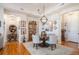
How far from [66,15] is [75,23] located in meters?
0.29

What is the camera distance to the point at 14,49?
2.95 m

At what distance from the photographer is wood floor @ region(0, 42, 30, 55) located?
2.92 metres

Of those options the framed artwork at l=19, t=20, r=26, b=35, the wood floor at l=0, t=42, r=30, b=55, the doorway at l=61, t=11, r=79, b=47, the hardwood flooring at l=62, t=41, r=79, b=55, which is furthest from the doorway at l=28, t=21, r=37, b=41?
the hardwood flooring at l=62, t=41, r=79, b=55

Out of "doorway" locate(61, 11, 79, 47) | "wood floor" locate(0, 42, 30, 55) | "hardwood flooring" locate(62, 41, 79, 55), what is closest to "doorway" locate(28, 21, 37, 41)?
"wood floor" locate(0, 42, 30, 55)

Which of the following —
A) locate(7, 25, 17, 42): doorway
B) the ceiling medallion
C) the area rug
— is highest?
the ceiling medallion

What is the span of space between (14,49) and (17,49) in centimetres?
7

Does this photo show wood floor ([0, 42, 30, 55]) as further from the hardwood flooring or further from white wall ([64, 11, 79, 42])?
white wall ([64, 11, 79, 42])

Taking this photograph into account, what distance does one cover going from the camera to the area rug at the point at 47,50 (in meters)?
2.95

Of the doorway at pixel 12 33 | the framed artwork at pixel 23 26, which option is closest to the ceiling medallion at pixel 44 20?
the framed artwork at pixel 23 26

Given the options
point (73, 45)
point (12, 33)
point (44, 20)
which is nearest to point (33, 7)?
point (44, 20)

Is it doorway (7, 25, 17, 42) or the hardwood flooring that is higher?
doorway (7, 25, 17, 42)

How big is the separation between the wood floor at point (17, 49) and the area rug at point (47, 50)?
3.5 inches

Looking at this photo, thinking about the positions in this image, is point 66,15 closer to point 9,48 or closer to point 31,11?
point 31,11

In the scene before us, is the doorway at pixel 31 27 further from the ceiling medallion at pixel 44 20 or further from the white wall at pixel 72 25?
the white wall at pixel 72 25
